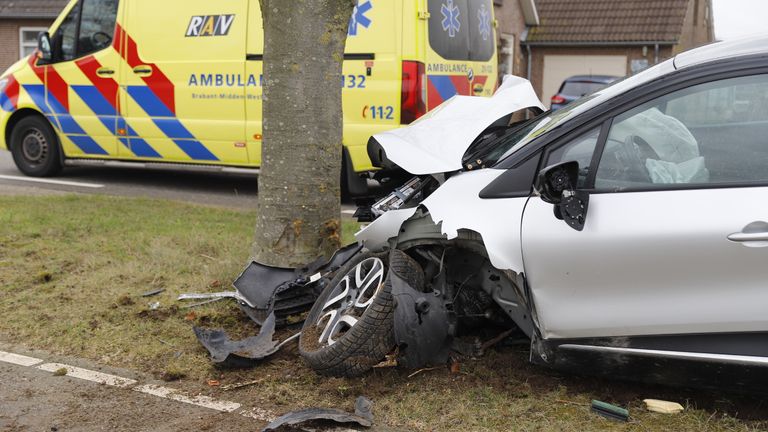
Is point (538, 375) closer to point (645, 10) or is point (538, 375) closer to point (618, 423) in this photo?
point (618, 423)

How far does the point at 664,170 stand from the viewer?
371cm

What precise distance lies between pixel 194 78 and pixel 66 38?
7.11ft

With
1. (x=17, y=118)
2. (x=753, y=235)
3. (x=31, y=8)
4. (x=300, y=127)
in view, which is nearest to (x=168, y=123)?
(x=17, y=118)

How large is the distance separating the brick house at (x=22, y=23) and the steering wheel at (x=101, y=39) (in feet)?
59.0

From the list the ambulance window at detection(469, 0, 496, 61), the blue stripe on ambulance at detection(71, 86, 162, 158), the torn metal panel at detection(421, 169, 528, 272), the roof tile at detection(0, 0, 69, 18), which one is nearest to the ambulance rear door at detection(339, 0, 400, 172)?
the ambulance window at detection(469, 0, 496, 61)

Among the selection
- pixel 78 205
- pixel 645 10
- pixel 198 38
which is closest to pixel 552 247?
pixel 78 205

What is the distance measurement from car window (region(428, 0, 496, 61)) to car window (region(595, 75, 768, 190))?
5.29 metres

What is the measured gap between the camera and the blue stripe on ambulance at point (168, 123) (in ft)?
32.8

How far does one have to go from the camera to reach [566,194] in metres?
3.67

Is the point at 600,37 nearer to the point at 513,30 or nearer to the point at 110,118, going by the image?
the point at 513,30

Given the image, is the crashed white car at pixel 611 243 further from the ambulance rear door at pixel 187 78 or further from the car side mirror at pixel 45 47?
the car side mirror at pixel 45 47

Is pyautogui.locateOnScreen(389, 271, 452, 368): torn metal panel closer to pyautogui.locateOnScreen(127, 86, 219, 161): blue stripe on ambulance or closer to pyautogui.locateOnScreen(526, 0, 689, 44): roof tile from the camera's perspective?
pyautogui.locateOnScreen(127, 86, 219, 161): blue stripe on ambulance

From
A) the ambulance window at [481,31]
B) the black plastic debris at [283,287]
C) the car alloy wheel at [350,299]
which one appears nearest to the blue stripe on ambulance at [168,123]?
the ambulance window at [481,31]

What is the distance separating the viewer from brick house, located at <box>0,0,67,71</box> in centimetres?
2712
